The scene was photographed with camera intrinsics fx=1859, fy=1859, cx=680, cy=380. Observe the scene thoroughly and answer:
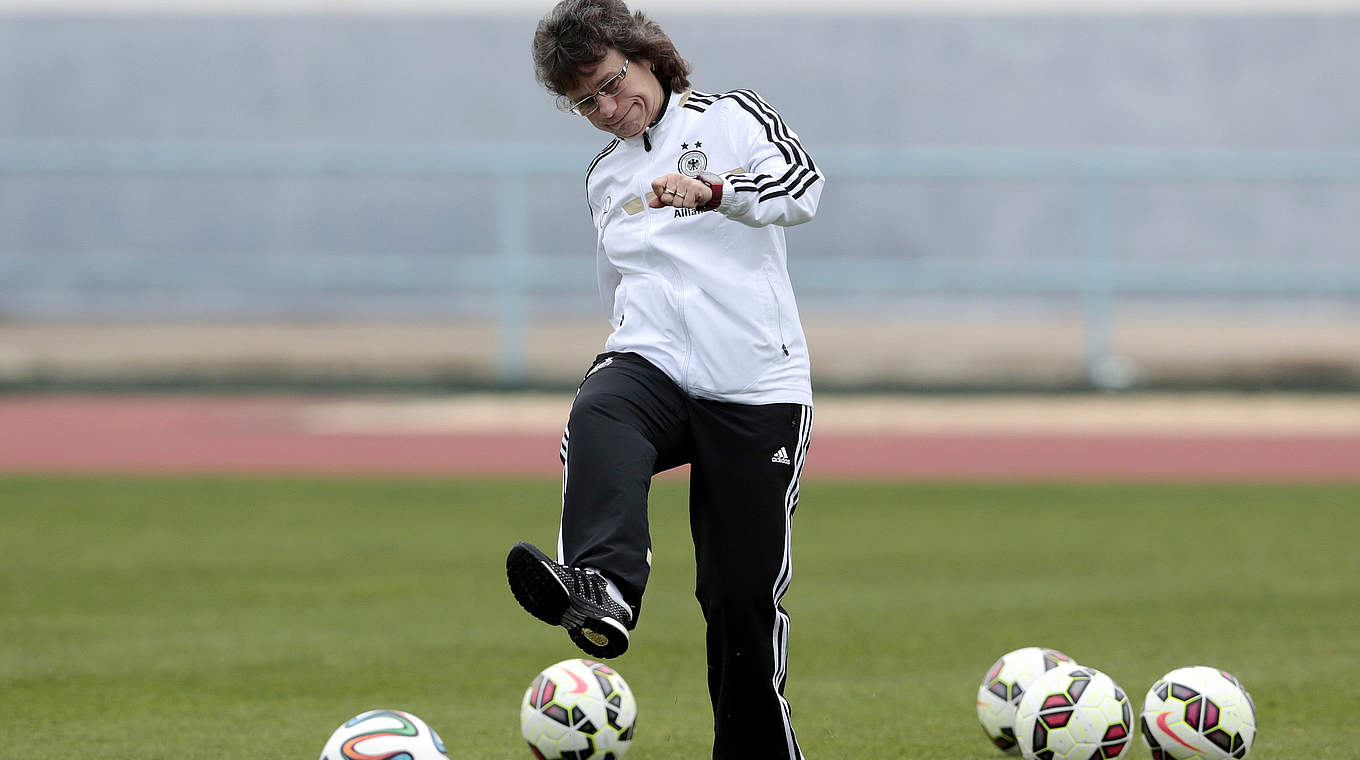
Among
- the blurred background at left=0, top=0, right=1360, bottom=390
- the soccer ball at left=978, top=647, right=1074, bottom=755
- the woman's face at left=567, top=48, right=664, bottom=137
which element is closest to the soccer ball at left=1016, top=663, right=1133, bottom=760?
the soccer ball at left=978, top=647, right=1074, bottom=755

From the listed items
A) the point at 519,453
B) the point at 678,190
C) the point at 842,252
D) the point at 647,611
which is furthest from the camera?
the point at 842,252

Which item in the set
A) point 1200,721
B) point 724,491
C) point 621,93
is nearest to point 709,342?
point 724,491

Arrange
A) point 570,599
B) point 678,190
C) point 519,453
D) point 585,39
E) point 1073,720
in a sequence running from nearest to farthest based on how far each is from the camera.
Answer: point 570,599
point 678,190
point 585,39
point 1073,720
point 519,453

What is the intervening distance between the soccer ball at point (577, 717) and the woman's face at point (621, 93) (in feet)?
5.49

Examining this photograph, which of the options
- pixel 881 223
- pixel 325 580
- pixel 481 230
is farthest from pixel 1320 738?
pixel 481 230

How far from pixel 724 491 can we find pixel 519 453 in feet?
38.9

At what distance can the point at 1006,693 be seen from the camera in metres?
5.62

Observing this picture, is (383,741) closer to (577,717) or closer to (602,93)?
(577,717)

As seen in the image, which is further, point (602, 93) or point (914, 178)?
point (914, 178)

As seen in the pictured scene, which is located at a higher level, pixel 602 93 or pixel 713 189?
pixel 602 93

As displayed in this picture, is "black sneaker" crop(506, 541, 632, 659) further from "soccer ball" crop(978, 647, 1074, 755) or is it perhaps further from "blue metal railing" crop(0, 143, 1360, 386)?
"blue metal railing" crop(0, 143, 1360, 386)

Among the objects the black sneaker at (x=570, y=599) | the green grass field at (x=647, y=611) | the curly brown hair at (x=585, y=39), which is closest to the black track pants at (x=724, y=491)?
the black sneaker at (x=570, y=599)

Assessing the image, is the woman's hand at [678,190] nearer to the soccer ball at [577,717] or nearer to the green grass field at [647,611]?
the soccer ball at [577,717]

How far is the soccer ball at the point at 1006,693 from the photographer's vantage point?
560 cm
